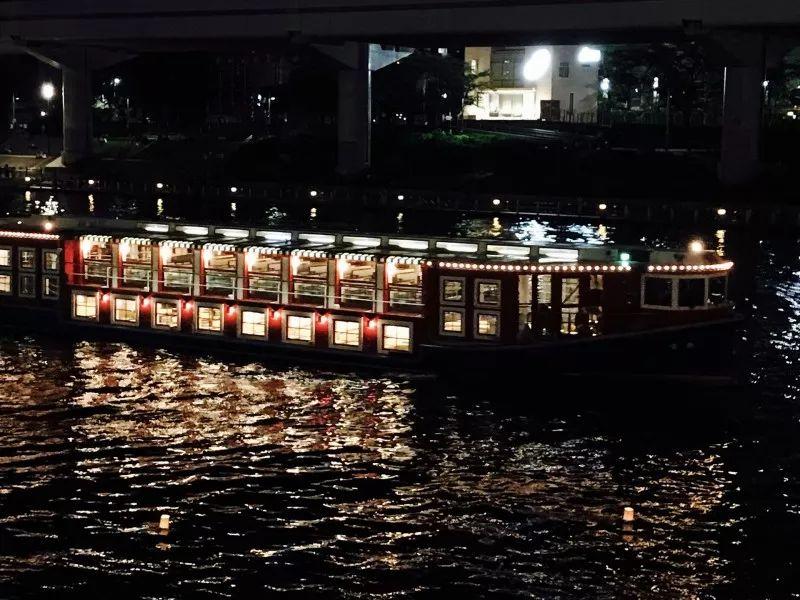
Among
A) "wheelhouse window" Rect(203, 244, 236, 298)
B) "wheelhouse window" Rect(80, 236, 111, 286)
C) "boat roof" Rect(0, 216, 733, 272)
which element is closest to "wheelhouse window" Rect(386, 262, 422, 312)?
"boat roof" Rect(0, 216, 733, 272)

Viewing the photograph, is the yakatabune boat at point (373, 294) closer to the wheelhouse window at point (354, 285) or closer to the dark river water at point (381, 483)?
the wheelhouse window at point (354, 285)

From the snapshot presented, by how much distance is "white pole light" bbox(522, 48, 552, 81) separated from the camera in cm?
14725

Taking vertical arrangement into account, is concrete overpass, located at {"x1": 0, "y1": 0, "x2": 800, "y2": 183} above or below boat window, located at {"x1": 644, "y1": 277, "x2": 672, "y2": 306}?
above

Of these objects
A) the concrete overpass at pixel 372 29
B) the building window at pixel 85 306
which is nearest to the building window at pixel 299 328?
the building window at pixel 85 306

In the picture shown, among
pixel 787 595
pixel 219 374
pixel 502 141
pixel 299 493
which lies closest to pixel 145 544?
pixel 299 493

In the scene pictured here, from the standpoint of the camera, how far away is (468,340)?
4134cm

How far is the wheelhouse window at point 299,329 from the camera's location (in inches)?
1722

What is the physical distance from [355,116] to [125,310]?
218 ft

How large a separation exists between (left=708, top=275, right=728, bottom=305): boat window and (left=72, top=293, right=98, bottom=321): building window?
70.0 feet

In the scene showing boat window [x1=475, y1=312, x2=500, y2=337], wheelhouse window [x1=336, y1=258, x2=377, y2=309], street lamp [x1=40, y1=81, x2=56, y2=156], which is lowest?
boat window [x1=475, y1=312, x2=500, y2=337]

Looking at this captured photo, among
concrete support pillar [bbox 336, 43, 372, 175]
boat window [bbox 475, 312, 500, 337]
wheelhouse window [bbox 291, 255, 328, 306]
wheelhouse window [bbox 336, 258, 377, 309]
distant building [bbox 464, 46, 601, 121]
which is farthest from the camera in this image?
distant building [bbox 464, 46, 601, 121]

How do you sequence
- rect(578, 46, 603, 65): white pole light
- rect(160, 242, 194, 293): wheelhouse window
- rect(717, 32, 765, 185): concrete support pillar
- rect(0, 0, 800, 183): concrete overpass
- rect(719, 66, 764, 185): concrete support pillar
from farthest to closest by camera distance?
1. rect(578, 46, 603, 65): white pole light
2. rect(719, 66, 764, 185): concrete support pillar
3. rect(717, 32, 765, 185): concrete support pillar
4. rect(0, 0, 800, 183): concrete overpass
5. rect(160, 242, 194, 293): wheelhouse window

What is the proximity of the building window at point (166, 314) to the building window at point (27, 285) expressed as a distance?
18.7 feet

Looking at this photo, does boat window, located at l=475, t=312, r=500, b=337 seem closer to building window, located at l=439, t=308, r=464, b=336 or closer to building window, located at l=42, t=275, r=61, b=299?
building window, located at l=439, t=308, r=464, b=336
